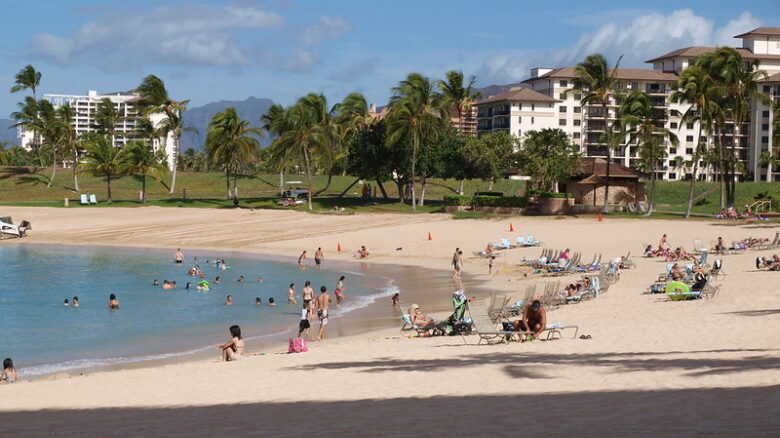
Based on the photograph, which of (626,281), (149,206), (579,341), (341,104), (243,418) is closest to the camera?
(243,418)

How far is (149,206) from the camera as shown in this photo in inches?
2630

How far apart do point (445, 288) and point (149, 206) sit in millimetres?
41619

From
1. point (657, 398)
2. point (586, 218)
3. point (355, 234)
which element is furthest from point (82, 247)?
point (657, 398)

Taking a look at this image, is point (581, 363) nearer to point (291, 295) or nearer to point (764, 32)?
point (291, 295)

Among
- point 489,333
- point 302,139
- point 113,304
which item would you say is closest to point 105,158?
point 302,139

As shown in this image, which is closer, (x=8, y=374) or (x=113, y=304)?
(x=8, y=374)

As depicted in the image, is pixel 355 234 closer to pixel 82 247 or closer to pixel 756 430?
pixel 82 247

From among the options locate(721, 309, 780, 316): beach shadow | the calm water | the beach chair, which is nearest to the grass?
the calm water

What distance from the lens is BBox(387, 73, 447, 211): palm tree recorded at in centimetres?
6347

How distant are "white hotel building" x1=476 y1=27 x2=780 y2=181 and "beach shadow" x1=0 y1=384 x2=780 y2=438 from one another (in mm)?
96874

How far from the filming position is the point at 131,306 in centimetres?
2923

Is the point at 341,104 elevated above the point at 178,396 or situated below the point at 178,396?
above

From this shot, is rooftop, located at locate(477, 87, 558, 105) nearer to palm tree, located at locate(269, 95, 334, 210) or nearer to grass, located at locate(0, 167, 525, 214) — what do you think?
grass, located at locate(0, 167, 525, 214)

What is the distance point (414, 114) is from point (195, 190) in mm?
31501
